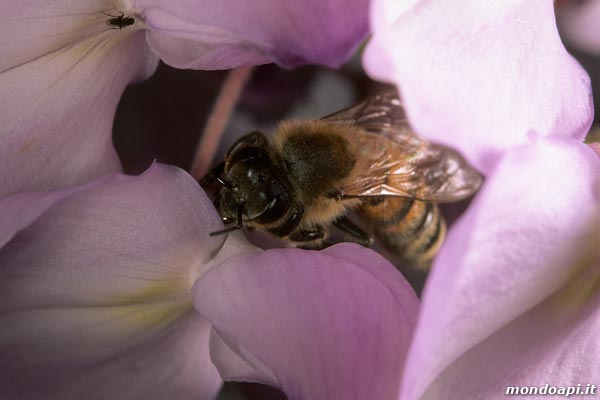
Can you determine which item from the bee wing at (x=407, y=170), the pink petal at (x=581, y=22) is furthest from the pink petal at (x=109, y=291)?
the pink petal at (x=581, y=22)

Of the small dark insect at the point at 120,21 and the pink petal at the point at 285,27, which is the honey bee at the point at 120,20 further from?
the pink petal at the point at 285,27

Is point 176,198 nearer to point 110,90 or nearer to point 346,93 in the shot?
point 110,90

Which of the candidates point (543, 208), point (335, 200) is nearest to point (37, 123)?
point (335, 200)

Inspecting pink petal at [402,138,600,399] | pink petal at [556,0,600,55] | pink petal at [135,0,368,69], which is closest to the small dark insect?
pink petal at [135,0,368,69]

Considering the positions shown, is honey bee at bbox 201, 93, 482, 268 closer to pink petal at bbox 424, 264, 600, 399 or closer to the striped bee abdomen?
the striped bee abdomen

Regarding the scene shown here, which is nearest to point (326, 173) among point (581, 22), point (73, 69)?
point (73, 69)

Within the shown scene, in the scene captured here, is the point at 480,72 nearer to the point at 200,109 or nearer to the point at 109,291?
the point at 109,291
